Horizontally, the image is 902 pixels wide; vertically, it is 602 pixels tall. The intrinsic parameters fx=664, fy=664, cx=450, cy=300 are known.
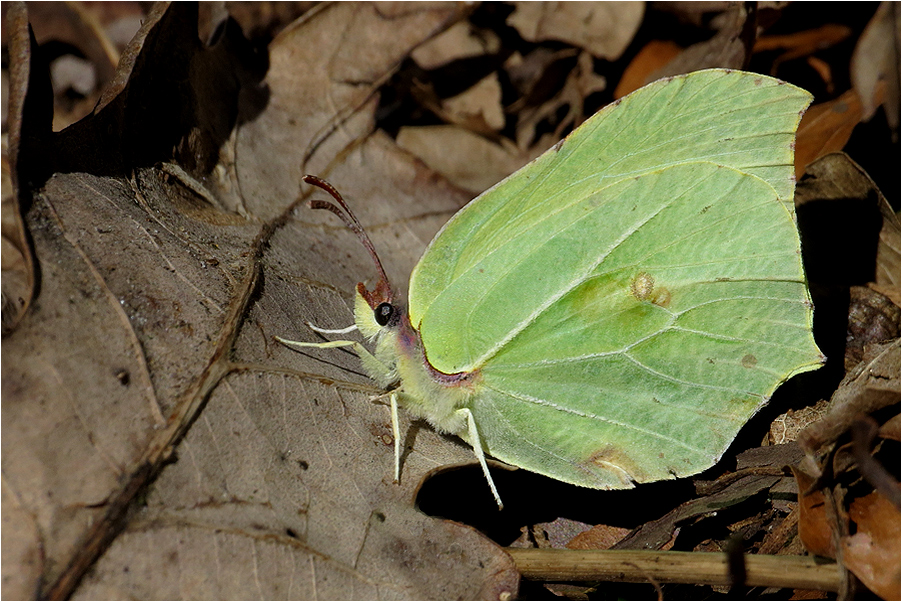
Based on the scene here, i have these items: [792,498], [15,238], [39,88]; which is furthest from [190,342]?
[792,498]

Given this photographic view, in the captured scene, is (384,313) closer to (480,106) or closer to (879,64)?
(480,106)

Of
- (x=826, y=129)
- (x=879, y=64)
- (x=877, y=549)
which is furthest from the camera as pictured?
(x=879, y=64)

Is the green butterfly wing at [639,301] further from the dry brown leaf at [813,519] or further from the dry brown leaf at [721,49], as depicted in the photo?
the dry brown leaf at [721,49]

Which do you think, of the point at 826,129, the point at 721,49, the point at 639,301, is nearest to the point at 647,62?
the point at 721,49

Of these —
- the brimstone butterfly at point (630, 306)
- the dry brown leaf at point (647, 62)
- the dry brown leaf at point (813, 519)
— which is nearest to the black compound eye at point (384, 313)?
the brimstone butterfly at point (630, 306)

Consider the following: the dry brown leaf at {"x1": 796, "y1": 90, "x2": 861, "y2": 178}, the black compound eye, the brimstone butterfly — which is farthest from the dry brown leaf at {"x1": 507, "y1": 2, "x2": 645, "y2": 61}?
the black compound eye

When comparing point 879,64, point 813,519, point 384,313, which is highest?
point 879,64

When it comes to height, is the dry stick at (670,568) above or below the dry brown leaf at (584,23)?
below
